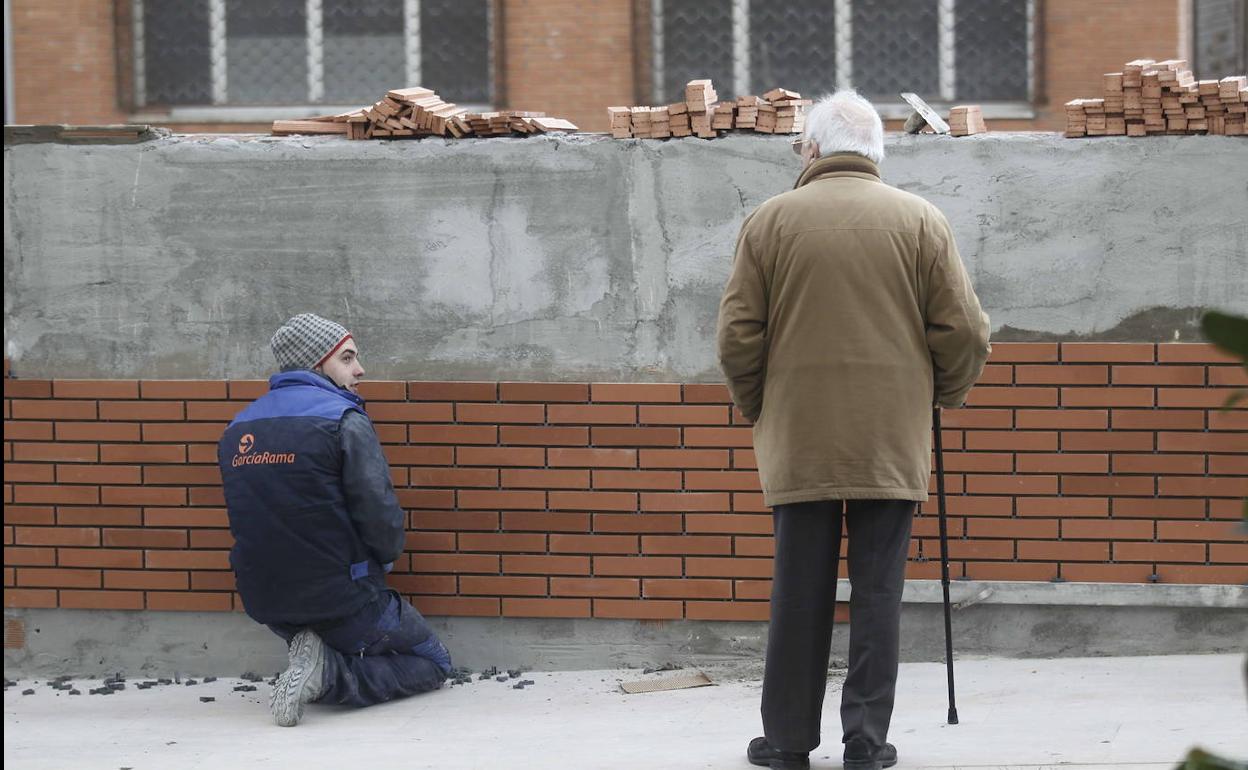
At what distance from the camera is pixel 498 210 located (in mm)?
5848

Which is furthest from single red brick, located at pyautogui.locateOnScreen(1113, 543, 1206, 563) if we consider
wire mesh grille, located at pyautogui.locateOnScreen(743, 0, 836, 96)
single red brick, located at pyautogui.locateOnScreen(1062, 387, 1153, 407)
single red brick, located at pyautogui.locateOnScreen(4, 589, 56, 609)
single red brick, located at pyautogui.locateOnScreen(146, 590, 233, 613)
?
wire mesh grille, located at pyautogui.locateOnScreen(743, 0, 836, 96)

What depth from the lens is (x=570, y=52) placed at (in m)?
12.7

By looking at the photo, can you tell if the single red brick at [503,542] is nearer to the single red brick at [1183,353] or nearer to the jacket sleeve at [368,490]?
the jacket sleeve at [368,490]

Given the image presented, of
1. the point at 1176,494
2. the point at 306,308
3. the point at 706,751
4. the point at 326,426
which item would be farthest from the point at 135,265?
the point at 1176,494

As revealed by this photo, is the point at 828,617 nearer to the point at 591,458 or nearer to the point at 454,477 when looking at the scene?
the point at 591,458

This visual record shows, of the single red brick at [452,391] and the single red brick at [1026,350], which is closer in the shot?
the single red brick at [1026,350]

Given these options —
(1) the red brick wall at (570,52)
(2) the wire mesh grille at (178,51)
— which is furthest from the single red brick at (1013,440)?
(2) the wire mesh grille at (178,51)

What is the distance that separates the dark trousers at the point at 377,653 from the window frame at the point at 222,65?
26.5ft

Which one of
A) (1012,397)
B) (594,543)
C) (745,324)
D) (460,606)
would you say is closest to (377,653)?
(460,606)

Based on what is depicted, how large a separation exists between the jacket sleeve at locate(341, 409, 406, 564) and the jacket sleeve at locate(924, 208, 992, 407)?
1.97 metres

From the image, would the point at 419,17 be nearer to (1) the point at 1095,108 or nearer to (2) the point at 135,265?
(2) the point at 135,265

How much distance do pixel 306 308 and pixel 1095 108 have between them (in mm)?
2894

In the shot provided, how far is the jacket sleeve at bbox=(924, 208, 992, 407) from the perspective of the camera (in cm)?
436

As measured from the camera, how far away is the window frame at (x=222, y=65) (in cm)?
1298
